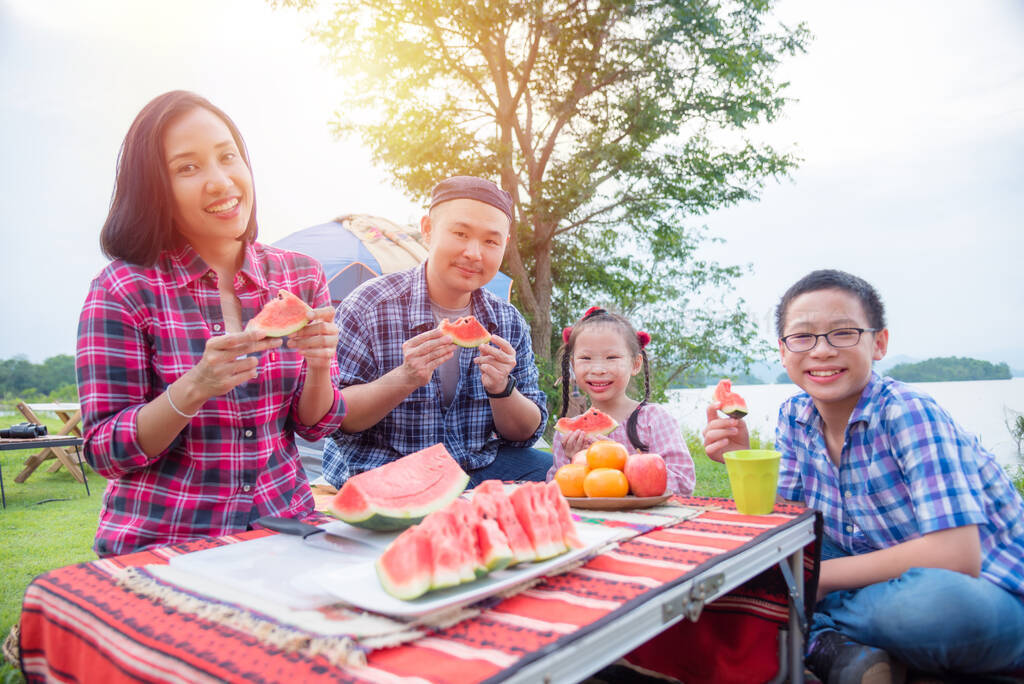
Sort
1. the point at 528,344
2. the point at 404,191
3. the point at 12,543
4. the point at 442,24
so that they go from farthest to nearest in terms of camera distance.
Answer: the point at 404,191
the point at 442,24
the point at 12,543
the point at 528,344

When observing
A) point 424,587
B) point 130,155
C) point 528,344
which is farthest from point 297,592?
point 528,344

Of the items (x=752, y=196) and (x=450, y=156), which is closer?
(x=450, y=156)

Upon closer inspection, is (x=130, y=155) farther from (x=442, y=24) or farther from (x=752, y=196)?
(x=752, y=196)

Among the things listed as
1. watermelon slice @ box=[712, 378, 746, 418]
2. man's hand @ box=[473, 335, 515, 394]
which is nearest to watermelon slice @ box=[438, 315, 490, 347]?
man's hand @ box=[473, 335, 515, 394]

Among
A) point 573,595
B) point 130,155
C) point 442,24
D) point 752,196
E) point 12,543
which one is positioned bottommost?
point 12,543

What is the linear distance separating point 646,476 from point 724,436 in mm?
521

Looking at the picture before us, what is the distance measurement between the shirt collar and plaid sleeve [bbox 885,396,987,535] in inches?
86.9

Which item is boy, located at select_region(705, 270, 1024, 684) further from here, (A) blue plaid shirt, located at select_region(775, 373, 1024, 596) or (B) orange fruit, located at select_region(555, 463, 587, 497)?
(B) orange fruit, located at select_region(555, 463, 587, 497)

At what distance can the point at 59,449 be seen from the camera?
1075cm

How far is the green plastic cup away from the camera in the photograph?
1943 millimetres

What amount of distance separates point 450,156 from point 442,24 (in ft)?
7.20

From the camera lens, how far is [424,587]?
1.18 metres

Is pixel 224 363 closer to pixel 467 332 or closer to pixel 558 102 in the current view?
pixel 467 332

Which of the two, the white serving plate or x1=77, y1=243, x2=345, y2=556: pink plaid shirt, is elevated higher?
x1=77, y1=243, x2=345, y2=556: pink plaid shirt
